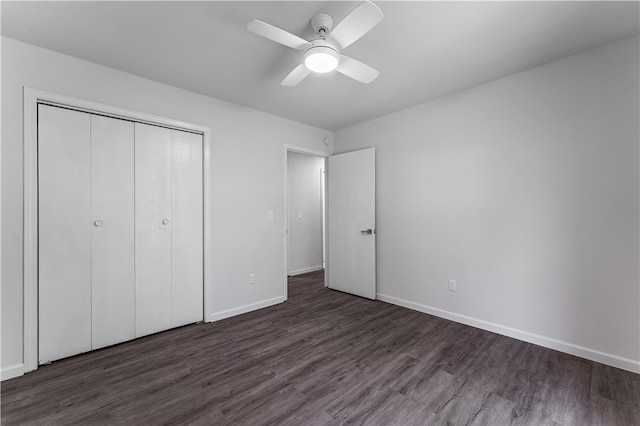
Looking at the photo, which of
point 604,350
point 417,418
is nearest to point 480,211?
point 604,350

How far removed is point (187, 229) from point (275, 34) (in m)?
2.14

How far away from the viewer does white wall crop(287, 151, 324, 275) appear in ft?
17.5

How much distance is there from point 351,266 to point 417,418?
2443mm

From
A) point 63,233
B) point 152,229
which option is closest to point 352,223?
point 152,229

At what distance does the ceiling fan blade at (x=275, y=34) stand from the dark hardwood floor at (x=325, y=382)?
7.52 feet

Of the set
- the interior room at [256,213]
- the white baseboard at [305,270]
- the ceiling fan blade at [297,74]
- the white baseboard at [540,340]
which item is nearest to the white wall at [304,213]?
the white baseboard at [305,270]

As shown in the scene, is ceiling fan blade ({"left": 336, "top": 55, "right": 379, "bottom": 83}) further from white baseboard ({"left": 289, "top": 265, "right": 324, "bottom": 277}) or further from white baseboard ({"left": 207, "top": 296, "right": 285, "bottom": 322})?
white baseboard ({"left": 289, "top": 265, "right": 324, "bottom": 277})

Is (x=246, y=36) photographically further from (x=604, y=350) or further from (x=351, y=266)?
(x=604, y=350)

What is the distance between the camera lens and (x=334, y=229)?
4234 mm

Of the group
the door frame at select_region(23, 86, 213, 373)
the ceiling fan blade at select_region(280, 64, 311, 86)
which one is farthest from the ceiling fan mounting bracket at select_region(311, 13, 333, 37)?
Answer: the door frame at select_region(23, 86, 213, 373)

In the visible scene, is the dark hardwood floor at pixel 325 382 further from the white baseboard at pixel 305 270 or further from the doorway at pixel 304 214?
the doorway at pixel 304 214

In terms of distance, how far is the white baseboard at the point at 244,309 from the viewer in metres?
3.04

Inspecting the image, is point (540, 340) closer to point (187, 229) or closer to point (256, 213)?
point (256, 213)

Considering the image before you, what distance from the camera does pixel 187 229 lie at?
2.90 meters
